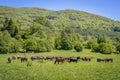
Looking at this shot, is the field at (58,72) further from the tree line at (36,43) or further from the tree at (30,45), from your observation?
the tree at (30,45)

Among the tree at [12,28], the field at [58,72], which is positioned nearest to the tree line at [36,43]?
the tree at [12,28]

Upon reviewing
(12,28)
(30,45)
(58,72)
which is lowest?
(58,72)

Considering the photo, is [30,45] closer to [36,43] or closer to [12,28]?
[36,43]

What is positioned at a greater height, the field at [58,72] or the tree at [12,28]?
the tree at [12,28]

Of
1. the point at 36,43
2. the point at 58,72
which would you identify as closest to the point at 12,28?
the point at 36,43

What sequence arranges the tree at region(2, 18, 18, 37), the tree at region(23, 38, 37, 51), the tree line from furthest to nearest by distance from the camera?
the tree at region(2, 18, 18, 37) → the tree at region(23, 38, 37, 51) → the tree line

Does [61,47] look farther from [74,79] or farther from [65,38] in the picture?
[74,79]

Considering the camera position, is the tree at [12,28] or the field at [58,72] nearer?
the field at [58,72]

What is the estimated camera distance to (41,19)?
159 meters

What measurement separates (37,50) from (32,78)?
58.1m

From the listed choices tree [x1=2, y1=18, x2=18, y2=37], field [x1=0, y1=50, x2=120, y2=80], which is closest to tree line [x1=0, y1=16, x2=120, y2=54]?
tree [x1=2, y1=18, x2=18, y2=37]

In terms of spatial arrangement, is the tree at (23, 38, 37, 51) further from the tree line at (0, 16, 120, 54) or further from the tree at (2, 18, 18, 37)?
the tree at (2, 18, 18, 37)

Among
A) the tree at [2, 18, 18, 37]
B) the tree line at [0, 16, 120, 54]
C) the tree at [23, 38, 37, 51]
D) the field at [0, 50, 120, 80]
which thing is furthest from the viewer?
the tree at [2, 18, 18, 37]

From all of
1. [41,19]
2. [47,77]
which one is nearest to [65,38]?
[41,19]
